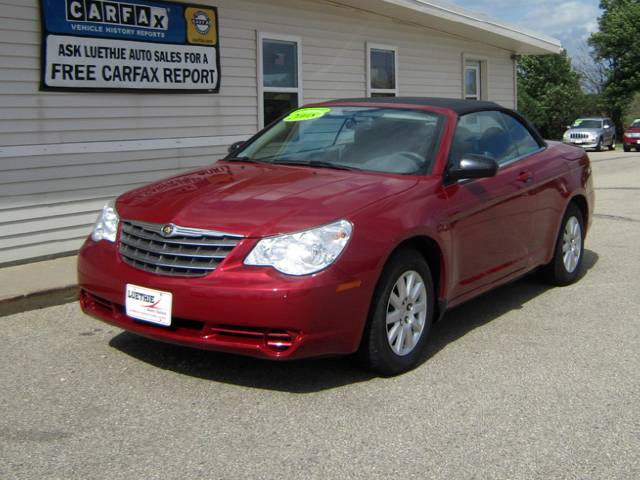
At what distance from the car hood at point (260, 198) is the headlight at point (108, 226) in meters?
0.06

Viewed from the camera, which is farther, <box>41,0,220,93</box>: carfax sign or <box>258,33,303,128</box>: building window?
<box>258,33,303,128</box>: building window

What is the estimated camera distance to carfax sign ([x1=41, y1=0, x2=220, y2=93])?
7398mm

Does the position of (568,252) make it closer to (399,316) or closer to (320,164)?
(320,164)

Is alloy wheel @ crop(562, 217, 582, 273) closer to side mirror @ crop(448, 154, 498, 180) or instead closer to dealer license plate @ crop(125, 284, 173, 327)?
side mirror @ crop(448, 154, 498, 180)

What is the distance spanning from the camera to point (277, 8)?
32.1 feet

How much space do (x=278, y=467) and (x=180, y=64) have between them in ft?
20.7

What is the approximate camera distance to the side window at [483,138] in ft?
17.0

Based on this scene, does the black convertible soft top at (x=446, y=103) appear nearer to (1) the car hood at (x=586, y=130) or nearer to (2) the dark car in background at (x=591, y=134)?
(2) the dark car in background at (x=591, y=134)

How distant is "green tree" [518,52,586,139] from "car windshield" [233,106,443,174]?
3791cm

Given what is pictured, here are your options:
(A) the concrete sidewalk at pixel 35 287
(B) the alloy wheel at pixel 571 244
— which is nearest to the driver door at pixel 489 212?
(B) the alloy wheel at pixel 571 244

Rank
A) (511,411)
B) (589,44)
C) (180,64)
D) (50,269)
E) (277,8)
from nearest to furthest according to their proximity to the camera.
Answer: (511,411) → (50,269) → (180,64) → (277,8) → (589,44)

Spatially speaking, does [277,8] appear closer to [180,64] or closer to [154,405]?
[180,64]

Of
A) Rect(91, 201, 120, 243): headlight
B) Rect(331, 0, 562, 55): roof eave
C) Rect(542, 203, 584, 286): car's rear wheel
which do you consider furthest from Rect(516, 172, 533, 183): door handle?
Rect(331, 0, 562, 55): roof eave

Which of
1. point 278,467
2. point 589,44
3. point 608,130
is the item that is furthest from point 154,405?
point 589,44
